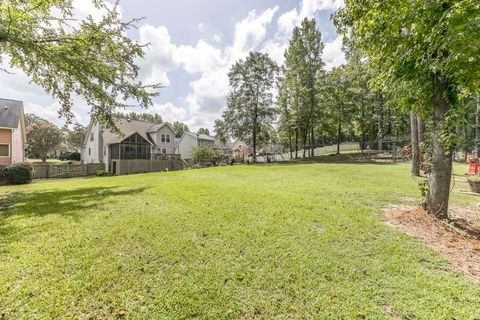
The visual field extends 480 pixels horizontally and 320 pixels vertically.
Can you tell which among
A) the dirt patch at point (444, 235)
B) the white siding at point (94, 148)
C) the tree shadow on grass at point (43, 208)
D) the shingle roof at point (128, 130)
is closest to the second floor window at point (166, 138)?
the shingle roof at point (128, 130)

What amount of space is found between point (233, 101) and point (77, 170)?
65.4 feet

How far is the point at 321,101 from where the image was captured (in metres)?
32.5

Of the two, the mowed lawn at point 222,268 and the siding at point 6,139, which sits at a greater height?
the siding at point 6,139

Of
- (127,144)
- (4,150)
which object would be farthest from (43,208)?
(127,144)

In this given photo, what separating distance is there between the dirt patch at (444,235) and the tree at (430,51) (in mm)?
423

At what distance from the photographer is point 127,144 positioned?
28562 mm

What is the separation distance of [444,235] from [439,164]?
1629mm

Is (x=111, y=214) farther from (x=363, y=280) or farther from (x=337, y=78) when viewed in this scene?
(x=337, y=78)

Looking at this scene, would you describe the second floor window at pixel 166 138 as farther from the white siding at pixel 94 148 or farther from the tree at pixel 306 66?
the tree at pixel 306 66

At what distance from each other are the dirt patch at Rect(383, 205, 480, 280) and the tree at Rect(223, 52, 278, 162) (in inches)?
1072

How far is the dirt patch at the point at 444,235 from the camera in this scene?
3.72 meters

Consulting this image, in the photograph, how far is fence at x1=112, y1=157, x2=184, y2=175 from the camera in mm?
24969

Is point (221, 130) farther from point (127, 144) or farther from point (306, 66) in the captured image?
point (306, 66)

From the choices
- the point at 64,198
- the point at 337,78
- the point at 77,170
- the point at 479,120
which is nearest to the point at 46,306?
the point at 64,198
